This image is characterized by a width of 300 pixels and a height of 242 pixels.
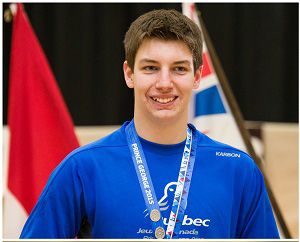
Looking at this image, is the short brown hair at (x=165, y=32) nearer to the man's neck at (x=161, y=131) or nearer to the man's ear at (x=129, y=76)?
the man's ear at (x=129, y=76)

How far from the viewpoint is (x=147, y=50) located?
1434 millimetres

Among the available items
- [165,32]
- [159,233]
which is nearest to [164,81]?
[165,32]

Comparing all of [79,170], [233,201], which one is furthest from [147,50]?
[233,201]

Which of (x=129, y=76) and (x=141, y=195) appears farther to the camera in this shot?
(x=129, y=76)

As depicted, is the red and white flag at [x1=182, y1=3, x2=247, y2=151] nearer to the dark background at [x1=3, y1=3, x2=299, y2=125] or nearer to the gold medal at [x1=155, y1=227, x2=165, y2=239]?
the gold medal at [x1=155, y1=227, x2=165, y2=239]

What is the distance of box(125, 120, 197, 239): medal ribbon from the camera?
1.37m

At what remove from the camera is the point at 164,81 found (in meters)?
1.38

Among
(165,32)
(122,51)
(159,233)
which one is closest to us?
(159,233)

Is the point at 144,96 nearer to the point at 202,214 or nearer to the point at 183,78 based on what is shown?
the point at 183,78

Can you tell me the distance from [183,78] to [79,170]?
1.25ft

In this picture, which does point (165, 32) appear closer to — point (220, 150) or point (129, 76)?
point (129, 76)

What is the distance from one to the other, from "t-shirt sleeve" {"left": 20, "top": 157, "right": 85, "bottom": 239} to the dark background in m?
2.96

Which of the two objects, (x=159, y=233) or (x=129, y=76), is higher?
(x=129, y=76)

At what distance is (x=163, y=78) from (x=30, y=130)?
44.9 inches
